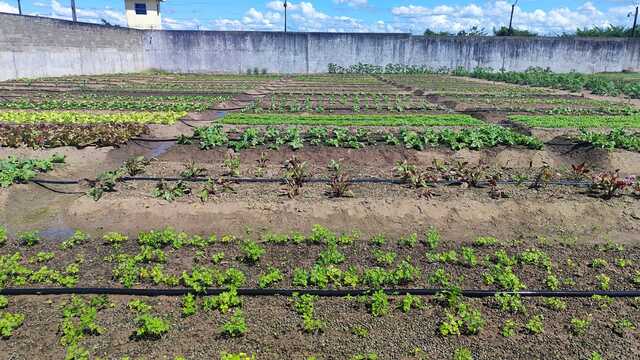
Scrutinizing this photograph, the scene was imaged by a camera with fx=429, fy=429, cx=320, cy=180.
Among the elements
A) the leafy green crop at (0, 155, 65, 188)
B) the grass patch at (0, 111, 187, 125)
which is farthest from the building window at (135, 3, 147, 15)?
the leafy green crop at (0, 155, 65, 188)

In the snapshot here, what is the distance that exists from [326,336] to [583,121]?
14.3 metres

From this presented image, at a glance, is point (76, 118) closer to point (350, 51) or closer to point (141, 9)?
point (350, 51)

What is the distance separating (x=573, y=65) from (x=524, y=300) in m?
44.0

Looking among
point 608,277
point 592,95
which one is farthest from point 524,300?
point 592,95

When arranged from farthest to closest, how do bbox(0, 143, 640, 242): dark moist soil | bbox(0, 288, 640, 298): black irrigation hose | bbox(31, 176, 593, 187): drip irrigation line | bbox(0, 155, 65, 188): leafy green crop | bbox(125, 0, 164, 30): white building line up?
1. bbox(125, 0, 164, 30): white building
2. bbox(31, 176, 593, 187): drip irrigation line
3. bbox(0, 155, 65, 188): leafy green crop
4. bbox(0, 143, 640, 242): dark moist soil
5. bbox(0, 288, 640, 298): black irrigation hose

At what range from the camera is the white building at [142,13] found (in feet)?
156

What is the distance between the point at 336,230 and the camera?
6.91 m

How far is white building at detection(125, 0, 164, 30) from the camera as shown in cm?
4747

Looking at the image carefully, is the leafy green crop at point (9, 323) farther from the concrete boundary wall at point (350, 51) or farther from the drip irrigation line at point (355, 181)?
the concrete boundary wall at point (350, 51)

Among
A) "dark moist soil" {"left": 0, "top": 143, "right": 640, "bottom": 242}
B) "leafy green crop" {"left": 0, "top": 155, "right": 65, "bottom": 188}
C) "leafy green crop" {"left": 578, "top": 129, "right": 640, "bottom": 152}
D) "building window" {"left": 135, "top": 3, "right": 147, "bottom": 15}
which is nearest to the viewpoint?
"dark moist soil" {"left": 0, "top": 143, "right": 640, "bottom": 242}

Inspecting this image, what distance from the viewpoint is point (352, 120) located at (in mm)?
14750

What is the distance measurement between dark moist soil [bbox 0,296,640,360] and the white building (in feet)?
164

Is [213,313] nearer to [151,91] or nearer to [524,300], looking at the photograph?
[524,300]

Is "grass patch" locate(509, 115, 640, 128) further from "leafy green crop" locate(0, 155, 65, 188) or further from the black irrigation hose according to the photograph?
"leafy green crop" locate(0, 155, 65, 188)
